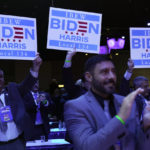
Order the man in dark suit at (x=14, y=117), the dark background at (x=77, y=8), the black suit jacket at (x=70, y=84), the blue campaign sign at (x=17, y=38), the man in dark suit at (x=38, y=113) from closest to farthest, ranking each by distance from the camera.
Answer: the man in dark suit at (x=14, y=117), the black suit jacket at (x=70, y=84), the blue campaign sign at (x=17, y=38), the man in dark suit at (x=38, y=113), the dark background at (x=77, y=8)

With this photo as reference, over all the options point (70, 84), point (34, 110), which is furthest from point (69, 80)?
point (34, 110)

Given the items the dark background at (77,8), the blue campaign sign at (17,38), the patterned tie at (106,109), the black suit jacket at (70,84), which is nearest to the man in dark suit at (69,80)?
the black suit jacket at (70,84)

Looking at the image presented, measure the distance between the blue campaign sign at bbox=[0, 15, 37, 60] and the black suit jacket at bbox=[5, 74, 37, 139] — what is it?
61 cm

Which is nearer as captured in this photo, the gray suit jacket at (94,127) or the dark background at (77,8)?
the gray suit jacket at (94,127)

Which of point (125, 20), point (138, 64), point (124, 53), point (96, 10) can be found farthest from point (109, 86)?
point (124, 53)

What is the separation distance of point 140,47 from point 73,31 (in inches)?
36.7

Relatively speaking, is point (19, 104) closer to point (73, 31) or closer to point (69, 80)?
point (69, 80)

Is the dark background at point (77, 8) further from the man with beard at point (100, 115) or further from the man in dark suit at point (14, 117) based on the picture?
the man with beard at point (100, 115)

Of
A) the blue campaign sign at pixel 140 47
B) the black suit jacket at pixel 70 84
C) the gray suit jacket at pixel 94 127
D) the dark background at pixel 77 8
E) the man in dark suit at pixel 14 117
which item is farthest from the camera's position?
the dark background at pixel 77 8

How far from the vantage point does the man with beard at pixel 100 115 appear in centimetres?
135

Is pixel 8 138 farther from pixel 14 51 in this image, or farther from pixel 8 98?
pixel 14 51

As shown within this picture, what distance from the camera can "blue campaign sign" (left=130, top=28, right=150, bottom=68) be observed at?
3.89 metres

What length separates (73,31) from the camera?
3734mm

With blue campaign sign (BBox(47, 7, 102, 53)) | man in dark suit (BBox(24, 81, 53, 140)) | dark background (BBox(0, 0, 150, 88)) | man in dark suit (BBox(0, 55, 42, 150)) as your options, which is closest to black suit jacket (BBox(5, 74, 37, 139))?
man in dark suit (BBox(0, 55, 42, 150))
